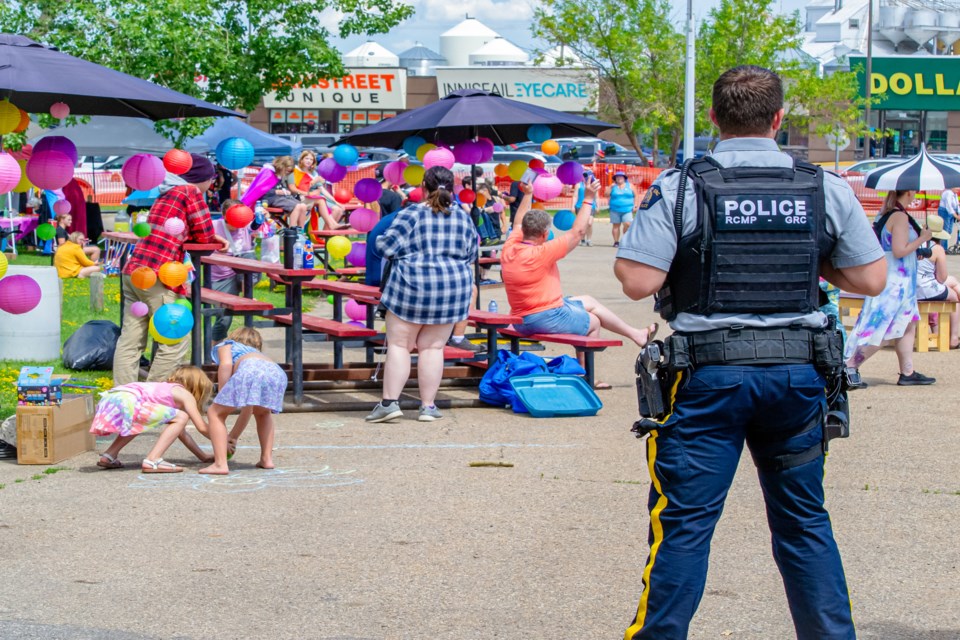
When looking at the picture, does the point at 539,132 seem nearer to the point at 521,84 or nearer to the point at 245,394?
the point at 245,394

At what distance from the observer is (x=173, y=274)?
27.3 ft

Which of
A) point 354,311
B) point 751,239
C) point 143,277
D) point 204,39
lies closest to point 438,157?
point 354,311

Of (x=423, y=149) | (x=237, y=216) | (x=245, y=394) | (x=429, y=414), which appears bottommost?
(x=429, y=414)

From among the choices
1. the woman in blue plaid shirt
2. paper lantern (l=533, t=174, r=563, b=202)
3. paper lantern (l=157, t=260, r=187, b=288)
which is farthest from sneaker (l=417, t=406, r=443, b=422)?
paper lantern (l=533, t=174, r=563, b=202)

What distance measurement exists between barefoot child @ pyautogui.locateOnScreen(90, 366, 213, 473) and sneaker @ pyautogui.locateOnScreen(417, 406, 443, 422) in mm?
1846

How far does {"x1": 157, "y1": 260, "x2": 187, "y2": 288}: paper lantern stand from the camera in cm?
831

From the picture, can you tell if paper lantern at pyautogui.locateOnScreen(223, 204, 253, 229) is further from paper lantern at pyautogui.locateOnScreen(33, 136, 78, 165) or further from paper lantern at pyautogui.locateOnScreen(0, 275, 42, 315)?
paper lantern at pyautogui.locateOnScreen(0, 275, 42, 315)

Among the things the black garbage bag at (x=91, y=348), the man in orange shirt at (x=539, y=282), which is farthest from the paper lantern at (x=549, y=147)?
the black garbage bag at (x=91, y=348)

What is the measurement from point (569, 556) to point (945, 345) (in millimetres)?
7986

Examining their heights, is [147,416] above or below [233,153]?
below

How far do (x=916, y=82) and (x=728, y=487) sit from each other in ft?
160

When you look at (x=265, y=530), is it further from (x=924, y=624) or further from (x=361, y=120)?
(x=361, y=120)

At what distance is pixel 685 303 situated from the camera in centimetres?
376

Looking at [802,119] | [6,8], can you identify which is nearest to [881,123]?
[802,119]
